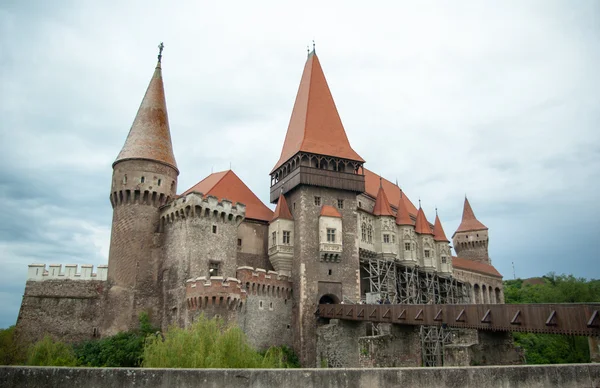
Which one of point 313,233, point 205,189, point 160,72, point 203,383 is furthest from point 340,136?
point 203,383

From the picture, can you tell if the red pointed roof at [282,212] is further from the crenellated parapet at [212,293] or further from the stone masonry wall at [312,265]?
the crenellated parapet at [212,293]

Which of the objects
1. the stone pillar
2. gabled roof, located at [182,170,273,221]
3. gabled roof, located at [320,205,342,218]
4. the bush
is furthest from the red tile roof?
the bush

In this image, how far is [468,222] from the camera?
73750 millimetres

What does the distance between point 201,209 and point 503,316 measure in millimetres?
20453

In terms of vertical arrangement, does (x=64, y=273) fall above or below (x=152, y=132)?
below

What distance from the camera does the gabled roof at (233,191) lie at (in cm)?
3803

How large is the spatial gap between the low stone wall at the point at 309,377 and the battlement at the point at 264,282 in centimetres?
2334

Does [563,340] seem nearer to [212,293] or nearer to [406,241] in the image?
[406,241]

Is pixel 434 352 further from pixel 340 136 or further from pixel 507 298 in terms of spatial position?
pixel 507 298

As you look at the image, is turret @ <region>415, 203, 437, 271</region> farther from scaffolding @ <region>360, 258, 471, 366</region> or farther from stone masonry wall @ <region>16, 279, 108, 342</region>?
stone masonry wall @ <region>16, 279, 108, 342</region>

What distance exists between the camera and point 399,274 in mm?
43812

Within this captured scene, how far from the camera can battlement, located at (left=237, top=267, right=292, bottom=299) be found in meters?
32.5

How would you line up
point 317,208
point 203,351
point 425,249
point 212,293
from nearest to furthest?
point 203,351 < point 212,293 < point 317,208 < point 425,249

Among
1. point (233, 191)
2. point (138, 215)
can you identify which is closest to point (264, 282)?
point (233, 191)
